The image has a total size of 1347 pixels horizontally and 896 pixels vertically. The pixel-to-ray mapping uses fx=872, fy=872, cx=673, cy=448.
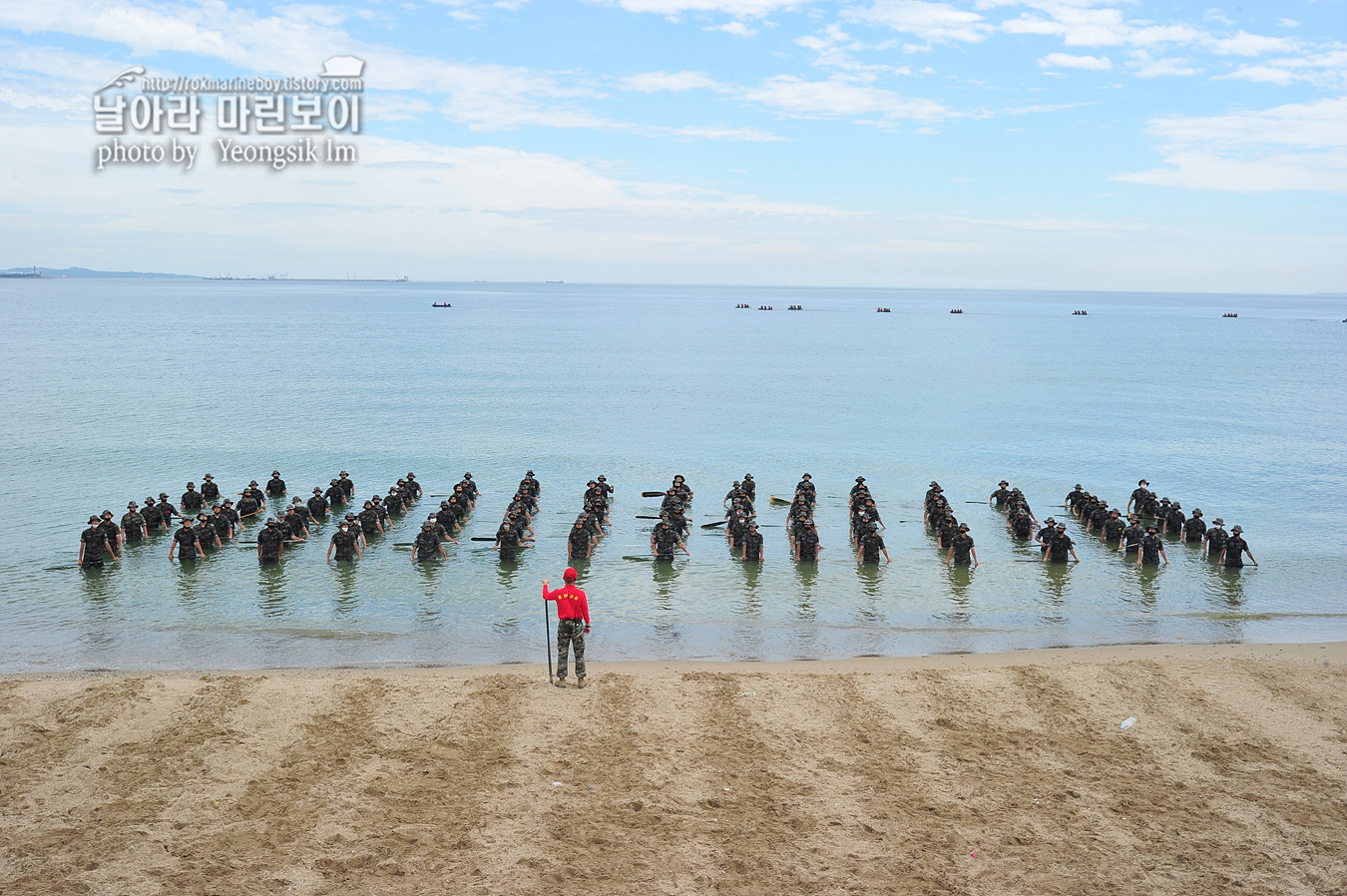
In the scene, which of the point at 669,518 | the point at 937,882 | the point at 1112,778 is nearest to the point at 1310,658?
the point at 1112,778

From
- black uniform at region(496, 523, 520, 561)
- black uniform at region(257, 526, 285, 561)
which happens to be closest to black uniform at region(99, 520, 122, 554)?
black uniform at region(257, 526, 285, 561)

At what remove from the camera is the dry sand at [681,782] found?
9086 mm

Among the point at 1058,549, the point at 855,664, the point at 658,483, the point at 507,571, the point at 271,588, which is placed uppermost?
the point at 658,483

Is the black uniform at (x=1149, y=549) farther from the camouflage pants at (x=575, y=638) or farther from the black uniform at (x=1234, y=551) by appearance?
the camouflage pants at (x=575, y=638)

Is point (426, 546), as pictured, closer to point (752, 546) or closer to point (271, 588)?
point (271, 588)

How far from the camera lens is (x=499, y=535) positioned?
22.9m

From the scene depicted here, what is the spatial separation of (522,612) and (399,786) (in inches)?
339

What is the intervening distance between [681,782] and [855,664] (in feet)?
20.4

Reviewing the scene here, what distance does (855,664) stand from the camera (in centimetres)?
1612

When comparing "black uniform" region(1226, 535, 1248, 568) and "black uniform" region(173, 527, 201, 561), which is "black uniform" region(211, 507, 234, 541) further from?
"black uniform" region(1226, 535, 1248, 568)

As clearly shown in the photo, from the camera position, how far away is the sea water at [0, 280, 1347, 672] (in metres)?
18.2

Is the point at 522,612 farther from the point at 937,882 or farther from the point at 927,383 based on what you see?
the point at 927,383

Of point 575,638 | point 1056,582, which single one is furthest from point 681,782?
point 1056,582

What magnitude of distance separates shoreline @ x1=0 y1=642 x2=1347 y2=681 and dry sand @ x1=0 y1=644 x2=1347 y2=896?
938mm
